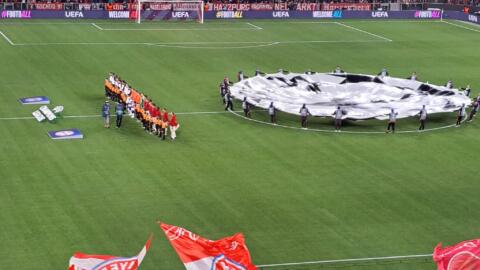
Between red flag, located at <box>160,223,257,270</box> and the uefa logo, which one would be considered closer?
the uefa logo

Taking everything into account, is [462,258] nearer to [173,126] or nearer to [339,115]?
[173,126]

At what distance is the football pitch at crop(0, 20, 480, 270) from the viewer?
42188mm

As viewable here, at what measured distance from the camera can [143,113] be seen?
60562 millimetres

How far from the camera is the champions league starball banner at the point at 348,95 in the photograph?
6425 centimetres

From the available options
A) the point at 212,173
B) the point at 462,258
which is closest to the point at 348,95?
the point at 212,173

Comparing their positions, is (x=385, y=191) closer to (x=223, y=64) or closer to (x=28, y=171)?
(x=28, y=171)

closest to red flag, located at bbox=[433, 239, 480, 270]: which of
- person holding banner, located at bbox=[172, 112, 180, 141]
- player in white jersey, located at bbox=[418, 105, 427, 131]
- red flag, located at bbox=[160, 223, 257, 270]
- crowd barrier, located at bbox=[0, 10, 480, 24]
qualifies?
red flag, located at bbox=[160, 223, 257, 270]

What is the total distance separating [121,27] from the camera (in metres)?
101

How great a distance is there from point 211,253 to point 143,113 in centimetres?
3301

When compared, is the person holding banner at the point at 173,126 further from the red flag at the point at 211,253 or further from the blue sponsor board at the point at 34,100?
the red flag at the point at 211,253

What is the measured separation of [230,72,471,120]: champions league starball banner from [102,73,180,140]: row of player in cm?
745

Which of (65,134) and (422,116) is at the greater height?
(422,116)

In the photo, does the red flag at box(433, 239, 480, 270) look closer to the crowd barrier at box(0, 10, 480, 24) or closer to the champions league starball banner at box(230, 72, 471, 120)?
the champions league starball banner at box(230, 72, 471, 120)

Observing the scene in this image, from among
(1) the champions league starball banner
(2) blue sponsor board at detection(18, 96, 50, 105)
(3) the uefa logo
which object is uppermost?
(3) the uefa logo
